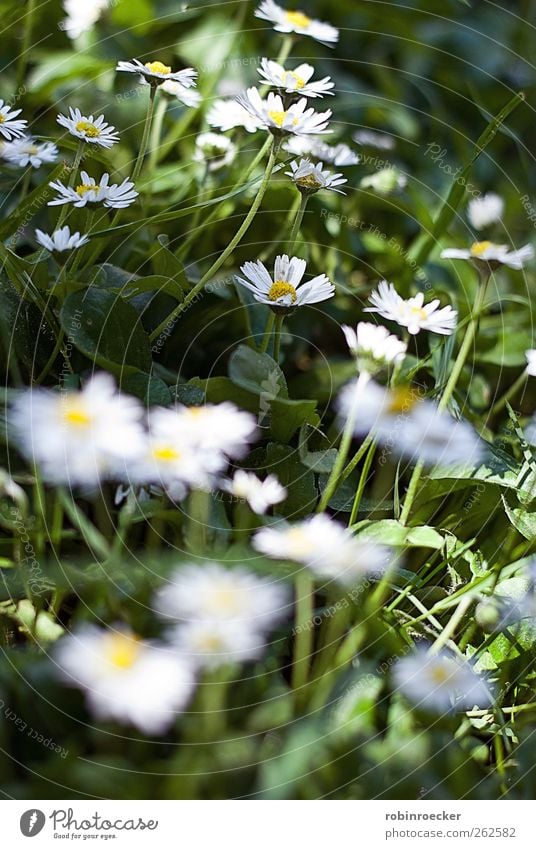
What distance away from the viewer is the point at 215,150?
1.41ft

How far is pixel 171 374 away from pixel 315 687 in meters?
0.14

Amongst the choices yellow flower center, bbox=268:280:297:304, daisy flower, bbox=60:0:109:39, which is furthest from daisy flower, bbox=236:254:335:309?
daisy flower, bbox=60:0:109:39

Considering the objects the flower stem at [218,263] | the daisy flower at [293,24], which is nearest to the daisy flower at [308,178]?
the flower stem at [218,263]

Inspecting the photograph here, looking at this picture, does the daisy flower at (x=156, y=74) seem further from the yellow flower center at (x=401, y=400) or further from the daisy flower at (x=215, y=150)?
the yellow flower center at (x=401, y=400)

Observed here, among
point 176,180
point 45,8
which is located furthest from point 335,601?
point 45,8

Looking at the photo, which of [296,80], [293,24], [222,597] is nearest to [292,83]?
[296,80]

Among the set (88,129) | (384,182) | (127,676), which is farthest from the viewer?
(384,182)

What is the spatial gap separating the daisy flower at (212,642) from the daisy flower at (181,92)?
9.7 inches

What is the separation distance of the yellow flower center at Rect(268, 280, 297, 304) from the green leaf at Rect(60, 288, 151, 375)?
0.06 m

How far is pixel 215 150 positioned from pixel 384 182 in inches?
4.2

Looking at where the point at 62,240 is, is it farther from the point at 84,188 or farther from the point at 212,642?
the point at 212,642

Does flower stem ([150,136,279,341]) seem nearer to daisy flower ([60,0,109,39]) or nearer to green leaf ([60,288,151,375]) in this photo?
green leaf ([60,288,151,375])

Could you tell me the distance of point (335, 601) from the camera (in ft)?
1.03
